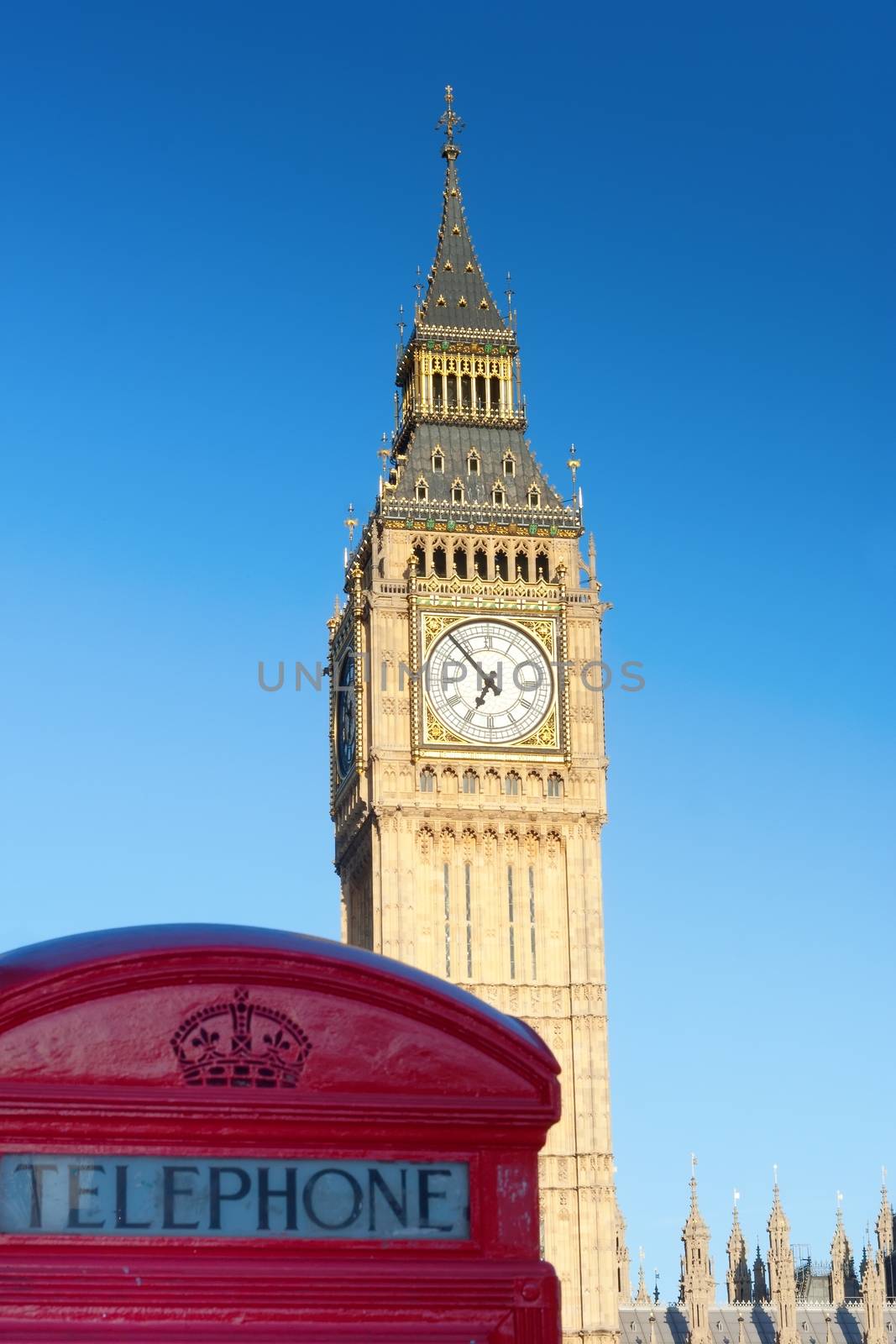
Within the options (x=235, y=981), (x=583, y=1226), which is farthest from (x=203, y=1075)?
(x=583, y=1226)

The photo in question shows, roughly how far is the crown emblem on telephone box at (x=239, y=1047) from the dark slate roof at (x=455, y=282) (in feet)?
157

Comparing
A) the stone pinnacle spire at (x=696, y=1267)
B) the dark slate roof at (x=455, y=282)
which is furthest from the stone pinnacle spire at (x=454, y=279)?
the stone pinnacle spire at (x=696, y=1267)

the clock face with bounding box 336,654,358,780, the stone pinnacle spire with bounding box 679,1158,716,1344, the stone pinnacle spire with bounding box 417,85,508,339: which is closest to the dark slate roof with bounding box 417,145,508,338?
the stone pinnacle spire with bounding box 417,85,508,339

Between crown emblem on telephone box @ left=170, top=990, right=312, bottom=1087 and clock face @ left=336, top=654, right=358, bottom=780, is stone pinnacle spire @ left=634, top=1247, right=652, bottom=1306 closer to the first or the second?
clock face @ left=336, top=654, right=358, bottom=780

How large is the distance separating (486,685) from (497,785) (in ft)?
6.87

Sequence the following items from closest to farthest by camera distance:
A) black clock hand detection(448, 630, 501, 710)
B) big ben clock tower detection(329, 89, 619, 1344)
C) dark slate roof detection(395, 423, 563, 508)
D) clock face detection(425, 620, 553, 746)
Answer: big ben clock tower detection(329, 89, 619, 1344) → clock face detection(425, 620, 553, 746) → black clock hand detection(448, 630, 501, 710) → dark slate roof detection(395, 423, 563, 508)

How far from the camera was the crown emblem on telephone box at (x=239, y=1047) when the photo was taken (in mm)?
5441

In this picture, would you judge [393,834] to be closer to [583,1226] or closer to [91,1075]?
[583,1226]

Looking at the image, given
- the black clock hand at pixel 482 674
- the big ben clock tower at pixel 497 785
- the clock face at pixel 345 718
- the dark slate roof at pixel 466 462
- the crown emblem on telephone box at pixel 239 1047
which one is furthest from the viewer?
the dark slate roof at pixel 466 462

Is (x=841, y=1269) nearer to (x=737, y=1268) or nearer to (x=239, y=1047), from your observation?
(x=737, y=1268)

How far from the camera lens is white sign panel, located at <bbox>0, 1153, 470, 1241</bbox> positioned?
521cm

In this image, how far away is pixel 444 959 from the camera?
46531mm

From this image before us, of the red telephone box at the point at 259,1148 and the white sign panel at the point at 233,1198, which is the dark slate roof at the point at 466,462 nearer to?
the red telephone box at the point at 259,1148

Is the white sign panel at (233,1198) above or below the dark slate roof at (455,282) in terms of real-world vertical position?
below
